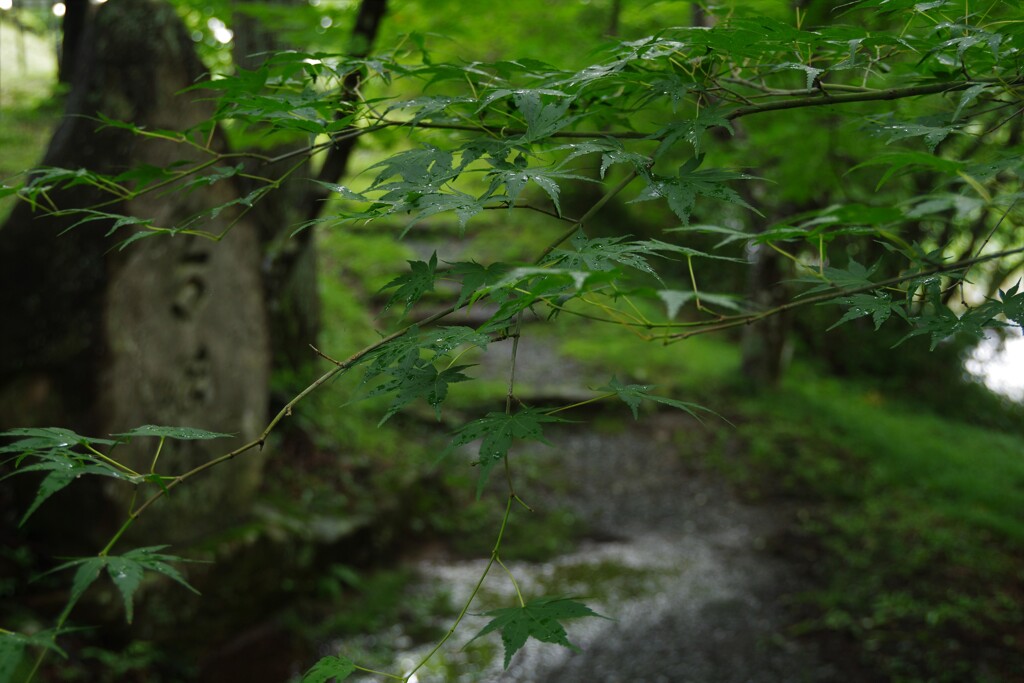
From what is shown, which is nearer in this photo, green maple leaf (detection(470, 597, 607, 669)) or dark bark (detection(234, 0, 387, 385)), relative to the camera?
green maple leaf (detection(470, 597, 607, 669))

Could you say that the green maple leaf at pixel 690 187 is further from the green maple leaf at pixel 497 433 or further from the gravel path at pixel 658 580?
the gravel path at pixel 658 580

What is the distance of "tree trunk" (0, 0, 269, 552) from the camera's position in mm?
4195

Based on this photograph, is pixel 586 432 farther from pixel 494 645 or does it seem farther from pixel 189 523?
pixel 189 523

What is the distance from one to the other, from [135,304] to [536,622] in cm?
394

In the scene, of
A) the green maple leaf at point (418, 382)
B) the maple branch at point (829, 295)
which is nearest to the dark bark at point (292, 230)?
the green maple leaf at point (418, 382)

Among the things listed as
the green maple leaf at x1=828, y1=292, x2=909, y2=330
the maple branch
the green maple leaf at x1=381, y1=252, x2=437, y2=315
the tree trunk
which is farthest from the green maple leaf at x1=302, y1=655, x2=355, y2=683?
the tree trunk

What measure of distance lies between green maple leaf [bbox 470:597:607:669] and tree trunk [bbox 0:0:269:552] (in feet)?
11.5

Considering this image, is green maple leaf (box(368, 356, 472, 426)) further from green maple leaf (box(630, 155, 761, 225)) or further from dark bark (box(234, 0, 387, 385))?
dark bark (box(234, 0, 387, 385))

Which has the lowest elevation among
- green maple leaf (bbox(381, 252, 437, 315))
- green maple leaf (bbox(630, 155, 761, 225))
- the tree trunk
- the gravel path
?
the gravel path

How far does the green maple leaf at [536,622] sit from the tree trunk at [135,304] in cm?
350

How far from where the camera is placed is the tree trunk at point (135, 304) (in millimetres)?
4195

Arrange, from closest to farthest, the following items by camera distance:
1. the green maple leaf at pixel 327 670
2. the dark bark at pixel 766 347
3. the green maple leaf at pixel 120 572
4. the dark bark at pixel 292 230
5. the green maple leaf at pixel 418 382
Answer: the green maple leaf at pixel 120 572
the green maple leaf at pixel 327 670
the green maple leaf at pixel 418 382
the dark bark at pixel 292 230
the dark bark at pixel 766 347

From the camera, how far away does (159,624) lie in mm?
3977

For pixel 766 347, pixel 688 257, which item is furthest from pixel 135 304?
pixel 766 347
